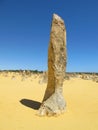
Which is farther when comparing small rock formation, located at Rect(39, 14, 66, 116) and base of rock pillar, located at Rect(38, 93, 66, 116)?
small rock formation, located at Rect(39, 14, 66, 116)

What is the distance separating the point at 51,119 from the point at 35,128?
119 centimetres

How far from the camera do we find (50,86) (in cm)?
974

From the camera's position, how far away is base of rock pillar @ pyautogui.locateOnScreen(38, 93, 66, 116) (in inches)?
353

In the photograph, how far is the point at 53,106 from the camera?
9125mm

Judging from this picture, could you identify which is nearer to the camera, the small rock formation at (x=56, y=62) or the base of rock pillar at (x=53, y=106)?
the base of rock pillar at (x=53, y=106)

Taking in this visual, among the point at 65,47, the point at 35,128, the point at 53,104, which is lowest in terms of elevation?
the point at 35,128

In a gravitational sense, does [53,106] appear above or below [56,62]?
below

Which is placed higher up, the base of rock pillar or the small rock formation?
the small rock formation

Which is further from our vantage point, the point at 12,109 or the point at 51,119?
the point at 12,109

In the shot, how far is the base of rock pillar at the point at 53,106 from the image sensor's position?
8.97m

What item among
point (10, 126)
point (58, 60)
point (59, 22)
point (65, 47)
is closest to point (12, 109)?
point (10, 126)

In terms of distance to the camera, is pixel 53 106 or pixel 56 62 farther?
pixel 56 62

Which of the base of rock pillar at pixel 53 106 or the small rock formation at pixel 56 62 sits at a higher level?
the small rock formation at pixel 56 62

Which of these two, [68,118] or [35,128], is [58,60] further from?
[35,128]
